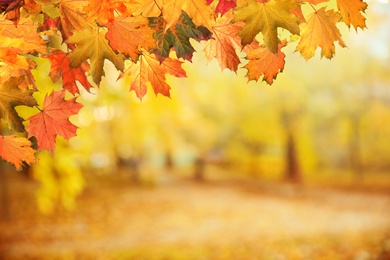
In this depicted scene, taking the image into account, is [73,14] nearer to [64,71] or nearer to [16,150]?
[64,71]

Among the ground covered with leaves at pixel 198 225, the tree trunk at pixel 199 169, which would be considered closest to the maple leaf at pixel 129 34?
the ground covered with leaves at pixel 198 225

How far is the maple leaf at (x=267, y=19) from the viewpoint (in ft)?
3.30

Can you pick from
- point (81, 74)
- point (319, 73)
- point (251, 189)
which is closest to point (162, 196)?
point (251, 189)

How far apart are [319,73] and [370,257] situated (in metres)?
13.9

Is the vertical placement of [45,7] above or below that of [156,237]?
above

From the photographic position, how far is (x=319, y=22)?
3.70 feet

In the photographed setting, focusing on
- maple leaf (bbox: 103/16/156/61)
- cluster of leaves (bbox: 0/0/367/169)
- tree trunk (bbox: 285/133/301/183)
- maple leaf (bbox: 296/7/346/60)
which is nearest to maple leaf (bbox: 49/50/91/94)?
cluster of leaves (bbox: 0/0/367/169)

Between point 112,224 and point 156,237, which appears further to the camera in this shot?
point 112,224

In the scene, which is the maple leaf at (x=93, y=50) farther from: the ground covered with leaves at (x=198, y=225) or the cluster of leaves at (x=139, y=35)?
the ground covered with leaves at (x=198, y=225)

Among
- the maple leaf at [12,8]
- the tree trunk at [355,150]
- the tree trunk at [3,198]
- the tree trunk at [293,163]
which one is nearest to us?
the maple leaf at [12,8]

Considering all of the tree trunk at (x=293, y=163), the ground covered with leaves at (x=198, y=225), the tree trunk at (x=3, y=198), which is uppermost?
the tree trunk at (x=293, y=163)

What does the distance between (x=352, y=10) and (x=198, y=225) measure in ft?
39.2

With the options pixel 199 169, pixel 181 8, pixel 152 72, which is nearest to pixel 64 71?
pixel 152 72

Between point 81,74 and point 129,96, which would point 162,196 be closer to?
point 129,96
